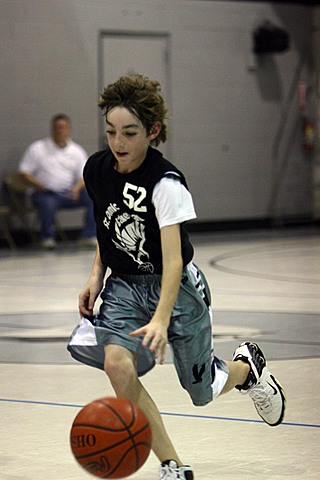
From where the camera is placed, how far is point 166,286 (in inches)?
138

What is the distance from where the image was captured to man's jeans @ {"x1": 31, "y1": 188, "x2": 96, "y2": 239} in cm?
1373

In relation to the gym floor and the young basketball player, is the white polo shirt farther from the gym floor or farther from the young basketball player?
the young basketball player

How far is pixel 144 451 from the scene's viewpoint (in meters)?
3.29

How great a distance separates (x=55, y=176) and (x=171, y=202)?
34.6ft

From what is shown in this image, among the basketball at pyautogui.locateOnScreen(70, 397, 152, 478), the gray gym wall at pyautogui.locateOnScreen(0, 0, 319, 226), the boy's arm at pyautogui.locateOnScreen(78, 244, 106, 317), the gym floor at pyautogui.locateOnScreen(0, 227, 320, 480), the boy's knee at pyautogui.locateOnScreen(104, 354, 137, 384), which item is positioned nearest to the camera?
the basketball at pyautogui.locateOnScreen(70, 397, 152, 478)

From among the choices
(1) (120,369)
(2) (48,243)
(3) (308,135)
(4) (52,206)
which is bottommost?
(2) (48,243)

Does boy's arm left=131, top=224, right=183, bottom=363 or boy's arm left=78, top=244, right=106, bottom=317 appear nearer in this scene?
boy's arm left=131, top=224, right=183, bottom=363

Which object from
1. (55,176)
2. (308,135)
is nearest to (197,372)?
(55,176)

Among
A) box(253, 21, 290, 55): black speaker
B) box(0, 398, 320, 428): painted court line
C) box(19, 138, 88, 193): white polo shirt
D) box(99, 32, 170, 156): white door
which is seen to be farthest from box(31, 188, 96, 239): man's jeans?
box(0, 398, 320, 428): painted court line

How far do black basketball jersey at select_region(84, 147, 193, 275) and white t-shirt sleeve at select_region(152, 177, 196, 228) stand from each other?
0.09 ft

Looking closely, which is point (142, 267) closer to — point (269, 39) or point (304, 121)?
point (269, 39)

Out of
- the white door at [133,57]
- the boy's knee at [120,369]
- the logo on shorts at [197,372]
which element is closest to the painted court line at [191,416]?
the logo on shorts at [197,372]

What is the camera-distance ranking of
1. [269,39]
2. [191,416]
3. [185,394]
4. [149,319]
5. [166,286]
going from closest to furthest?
1. [166,286]
2. [149,319]
3. [191,416]
4. [185,394]
5. [269,39]

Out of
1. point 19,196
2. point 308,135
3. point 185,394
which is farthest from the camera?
point 308,135
